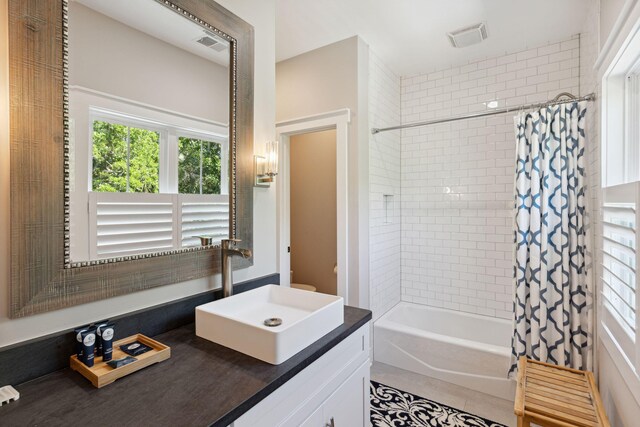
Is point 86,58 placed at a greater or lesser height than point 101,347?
greater

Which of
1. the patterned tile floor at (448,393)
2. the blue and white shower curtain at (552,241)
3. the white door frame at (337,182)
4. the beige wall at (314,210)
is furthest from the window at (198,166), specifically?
the beige wall at (314,210)

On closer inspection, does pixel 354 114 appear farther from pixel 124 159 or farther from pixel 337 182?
pixel 124 159

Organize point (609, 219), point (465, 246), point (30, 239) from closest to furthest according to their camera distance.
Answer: point (30, 239), point (609, 219), point (465, 246)

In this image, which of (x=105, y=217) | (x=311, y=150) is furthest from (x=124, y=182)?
(x=311, y=150)

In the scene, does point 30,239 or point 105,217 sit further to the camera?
point 105,217

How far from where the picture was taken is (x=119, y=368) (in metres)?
0.96

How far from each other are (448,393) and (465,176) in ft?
6.45

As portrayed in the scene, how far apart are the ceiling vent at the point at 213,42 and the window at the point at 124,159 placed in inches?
20.7

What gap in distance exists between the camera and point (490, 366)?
238cm

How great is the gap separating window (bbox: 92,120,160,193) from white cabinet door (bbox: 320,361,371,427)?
1120mm

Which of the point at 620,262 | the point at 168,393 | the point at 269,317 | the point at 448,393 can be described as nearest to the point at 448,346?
the point at 448,393

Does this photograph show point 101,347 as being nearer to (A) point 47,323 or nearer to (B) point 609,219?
(A) point 47,323

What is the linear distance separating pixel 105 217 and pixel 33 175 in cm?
25

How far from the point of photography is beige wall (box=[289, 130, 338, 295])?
3.84 meters
